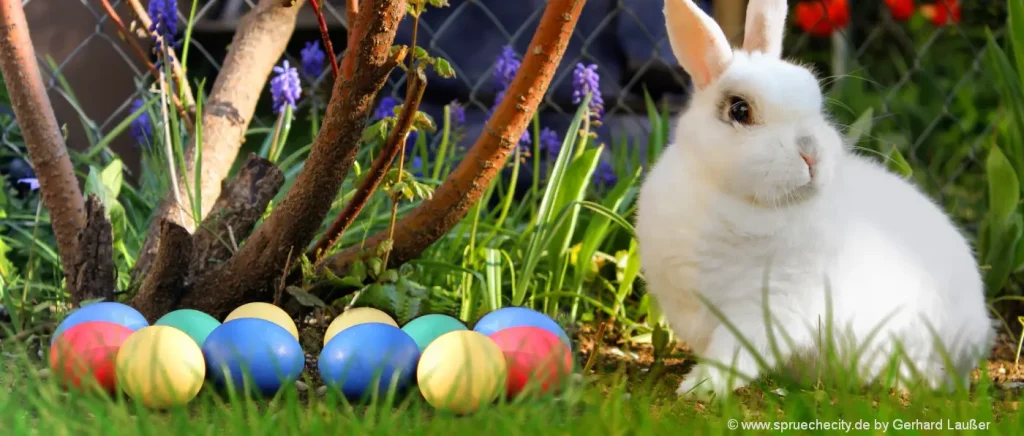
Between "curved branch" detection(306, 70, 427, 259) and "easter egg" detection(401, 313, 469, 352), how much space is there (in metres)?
0.26

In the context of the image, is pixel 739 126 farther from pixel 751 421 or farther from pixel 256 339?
pixel 256 339


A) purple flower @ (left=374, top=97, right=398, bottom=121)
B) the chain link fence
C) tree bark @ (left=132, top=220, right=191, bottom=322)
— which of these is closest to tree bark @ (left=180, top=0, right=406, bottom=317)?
tree bark @ (left=132, top=220, right=191, bottom=322)

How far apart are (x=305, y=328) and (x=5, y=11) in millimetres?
852

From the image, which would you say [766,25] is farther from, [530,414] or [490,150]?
[530,414]

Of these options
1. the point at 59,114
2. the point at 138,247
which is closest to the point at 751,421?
the point at 138,247

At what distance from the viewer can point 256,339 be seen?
160 cm

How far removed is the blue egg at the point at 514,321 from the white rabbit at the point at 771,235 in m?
0.20

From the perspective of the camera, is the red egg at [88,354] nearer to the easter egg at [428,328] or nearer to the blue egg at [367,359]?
the blue egg at [367,359]

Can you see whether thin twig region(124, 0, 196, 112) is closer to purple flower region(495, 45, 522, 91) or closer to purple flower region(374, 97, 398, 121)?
purple flower region(374, 97, 398, 121)

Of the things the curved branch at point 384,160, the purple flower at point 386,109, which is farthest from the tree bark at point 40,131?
the purple flower at point 386,109

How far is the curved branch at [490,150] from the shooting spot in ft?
5.80

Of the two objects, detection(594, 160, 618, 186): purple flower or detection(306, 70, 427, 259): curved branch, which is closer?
detection(306, 70, 427, 259): curved branch

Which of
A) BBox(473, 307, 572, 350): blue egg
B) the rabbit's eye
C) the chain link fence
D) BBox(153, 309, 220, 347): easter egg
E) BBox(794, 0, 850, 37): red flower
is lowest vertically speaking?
BBox(153, 309, 220, 347): easter egg

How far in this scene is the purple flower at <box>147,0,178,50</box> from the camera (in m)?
2.19
